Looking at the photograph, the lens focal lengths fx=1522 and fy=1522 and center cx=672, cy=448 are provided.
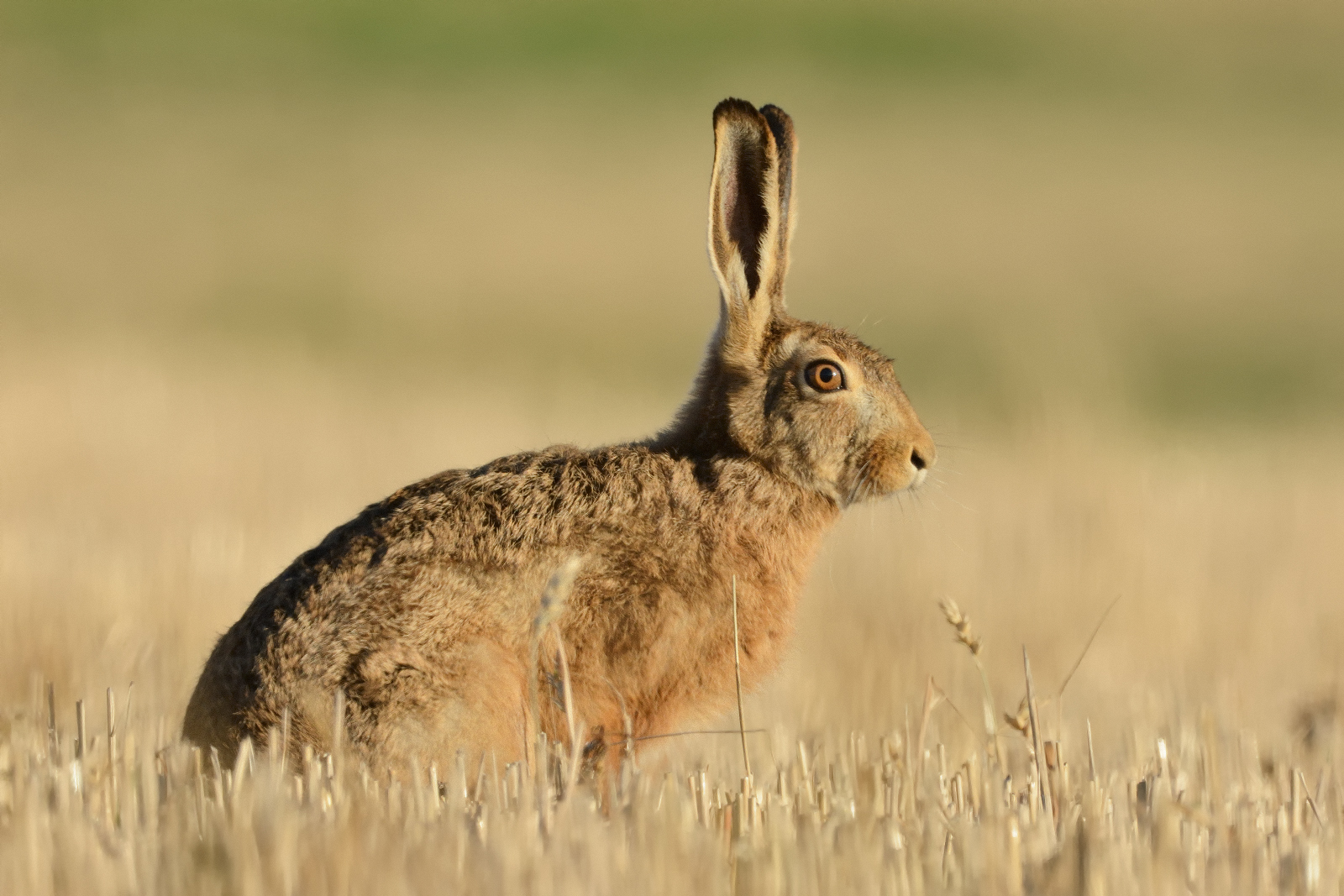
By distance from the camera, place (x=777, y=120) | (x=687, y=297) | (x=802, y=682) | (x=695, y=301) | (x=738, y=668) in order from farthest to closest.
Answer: (x=695, y=301) < (x=687, y=297) < (x=802, y=682) < (x=777, y=120) < (x=738, y=668)

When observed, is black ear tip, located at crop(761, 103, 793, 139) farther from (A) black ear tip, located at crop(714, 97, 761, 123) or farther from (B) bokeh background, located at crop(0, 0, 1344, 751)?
(B) bokeh background, located at crop(0, 0, 1344, 751)

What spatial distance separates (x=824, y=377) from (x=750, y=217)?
2.09ft

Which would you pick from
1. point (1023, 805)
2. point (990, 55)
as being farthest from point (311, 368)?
point (990, 55)

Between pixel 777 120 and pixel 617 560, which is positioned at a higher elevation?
pixel 777 120

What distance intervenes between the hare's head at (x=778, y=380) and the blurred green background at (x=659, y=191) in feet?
19.0

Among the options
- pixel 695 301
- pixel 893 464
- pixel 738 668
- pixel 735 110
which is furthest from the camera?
pixel 695 301

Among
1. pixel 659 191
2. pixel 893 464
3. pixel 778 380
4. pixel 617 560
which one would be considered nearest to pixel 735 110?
pixel 778 380

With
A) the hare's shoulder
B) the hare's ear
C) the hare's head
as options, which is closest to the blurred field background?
the hare's head

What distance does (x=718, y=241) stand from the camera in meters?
5.36

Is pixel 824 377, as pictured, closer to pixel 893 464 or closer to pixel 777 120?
pixel 893 464

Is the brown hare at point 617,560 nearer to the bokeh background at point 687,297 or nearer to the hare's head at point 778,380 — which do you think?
the hare's head at point 778,380

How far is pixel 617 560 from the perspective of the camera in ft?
15.2

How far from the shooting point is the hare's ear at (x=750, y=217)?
518 cm

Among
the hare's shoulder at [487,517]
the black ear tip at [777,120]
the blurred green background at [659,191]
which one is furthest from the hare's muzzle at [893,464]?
the blurred green background at [659,191]
